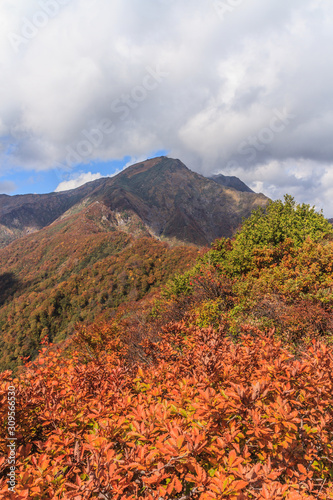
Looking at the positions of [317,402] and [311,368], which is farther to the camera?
[311,368]

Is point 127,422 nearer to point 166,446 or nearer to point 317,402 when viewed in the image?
point 166,446

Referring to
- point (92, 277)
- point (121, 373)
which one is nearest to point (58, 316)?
point (92, 277)

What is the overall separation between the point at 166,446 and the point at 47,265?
177 metres

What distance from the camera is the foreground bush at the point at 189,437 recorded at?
2279 millimetres

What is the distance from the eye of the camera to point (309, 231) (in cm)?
1942

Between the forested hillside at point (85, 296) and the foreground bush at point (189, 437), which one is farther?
the forested hillside at point (85, 296)

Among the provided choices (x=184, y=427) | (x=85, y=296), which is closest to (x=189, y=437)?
(x=184, y=427)

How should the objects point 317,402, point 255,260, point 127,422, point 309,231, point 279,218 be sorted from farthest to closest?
point 279,218 → point 309,231 → point 255,260 → point 127,422 → point 317,402

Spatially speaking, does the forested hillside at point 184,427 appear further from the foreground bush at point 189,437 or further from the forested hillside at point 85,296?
the forested hillside at point 85,296

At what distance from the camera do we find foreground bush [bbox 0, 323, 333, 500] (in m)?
2.28

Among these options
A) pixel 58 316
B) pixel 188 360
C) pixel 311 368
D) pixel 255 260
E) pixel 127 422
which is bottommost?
pixel 58 316

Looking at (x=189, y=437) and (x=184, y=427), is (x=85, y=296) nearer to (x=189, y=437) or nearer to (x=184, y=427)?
(x=184, y=427)

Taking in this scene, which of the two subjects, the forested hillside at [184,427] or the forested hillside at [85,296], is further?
the forested hillside at [85,296]

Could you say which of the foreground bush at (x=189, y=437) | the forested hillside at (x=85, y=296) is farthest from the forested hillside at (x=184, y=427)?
the forested hillside at (x=85, y=296)
